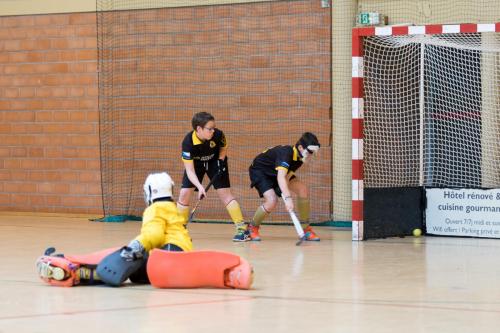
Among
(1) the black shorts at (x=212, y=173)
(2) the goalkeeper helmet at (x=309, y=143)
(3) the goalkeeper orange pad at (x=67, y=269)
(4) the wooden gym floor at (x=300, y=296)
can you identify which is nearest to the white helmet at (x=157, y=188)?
(3) the goalkeeper orange pad at (x=67, y=269)

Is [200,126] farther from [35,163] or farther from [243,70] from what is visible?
[35,163]

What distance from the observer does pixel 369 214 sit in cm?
1223

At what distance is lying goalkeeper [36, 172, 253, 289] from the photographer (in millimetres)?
7738

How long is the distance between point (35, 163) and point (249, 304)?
1000cm

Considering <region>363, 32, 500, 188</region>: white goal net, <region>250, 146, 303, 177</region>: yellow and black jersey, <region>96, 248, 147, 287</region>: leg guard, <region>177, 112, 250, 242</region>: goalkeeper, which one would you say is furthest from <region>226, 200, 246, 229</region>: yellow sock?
<region>96, 248, 147, 287</region>: leg guard

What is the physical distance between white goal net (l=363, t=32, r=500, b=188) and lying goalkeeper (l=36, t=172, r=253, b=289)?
567cm

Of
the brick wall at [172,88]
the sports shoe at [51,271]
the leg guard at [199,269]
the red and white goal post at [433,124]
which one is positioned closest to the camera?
the leg guard at [199,269]

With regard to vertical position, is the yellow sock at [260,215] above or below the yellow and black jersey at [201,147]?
below

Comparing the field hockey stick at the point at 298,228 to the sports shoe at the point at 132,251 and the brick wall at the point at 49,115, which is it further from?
the brick wall at the point at 49,115

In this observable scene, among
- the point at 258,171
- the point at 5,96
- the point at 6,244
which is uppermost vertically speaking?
the point at 5,96

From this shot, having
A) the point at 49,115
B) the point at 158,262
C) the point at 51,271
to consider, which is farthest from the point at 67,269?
the point at 49,115

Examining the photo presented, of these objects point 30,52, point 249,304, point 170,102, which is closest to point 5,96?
point 30,52

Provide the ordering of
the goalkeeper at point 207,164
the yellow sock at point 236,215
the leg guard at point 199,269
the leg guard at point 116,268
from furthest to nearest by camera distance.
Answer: the yellow sock at point 236,215 < the goalkeeper at point 207,164 < the leg guard at point 116,268 < the leg guard at point 199,269

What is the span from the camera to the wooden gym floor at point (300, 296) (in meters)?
6.37
